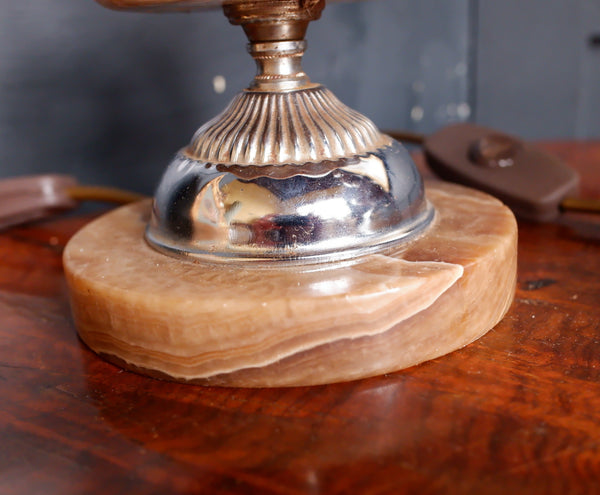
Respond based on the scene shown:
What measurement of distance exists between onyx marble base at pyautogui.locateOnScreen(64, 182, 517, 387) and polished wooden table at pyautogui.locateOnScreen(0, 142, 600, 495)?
15 mm

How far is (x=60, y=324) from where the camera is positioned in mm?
587

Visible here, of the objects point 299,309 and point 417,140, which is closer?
point 299,309

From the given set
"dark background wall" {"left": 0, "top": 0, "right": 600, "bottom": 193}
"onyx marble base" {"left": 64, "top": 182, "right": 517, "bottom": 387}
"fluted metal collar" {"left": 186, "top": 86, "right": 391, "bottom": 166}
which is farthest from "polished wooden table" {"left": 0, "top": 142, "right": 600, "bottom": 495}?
"dark background wall" {"left": 0, "top": 0, "right": 600, "bottom": 193}

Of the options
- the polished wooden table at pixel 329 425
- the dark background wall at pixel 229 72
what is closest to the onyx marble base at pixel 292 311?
the polished wooden table at pixel 329 425

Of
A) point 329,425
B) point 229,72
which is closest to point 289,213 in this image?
point 329,425

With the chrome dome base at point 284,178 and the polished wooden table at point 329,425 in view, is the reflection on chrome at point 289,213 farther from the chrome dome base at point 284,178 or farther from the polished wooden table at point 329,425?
the polished wooden table at point 329,425

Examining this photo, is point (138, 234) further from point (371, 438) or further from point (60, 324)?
point (371, 438)

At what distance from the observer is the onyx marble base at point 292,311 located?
45 cm

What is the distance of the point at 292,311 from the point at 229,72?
81 centimetres

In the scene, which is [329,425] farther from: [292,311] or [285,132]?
[285,132]

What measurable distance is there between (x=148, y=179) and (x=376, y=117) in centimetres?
58

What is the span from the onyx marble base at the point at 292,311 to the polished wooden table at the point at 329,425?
15mm

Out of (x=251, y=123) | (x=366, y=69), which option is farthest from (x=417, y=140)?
(x=251, y=123)

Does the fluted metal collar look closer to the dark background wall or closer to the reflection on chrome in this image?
the reflection on chrome
